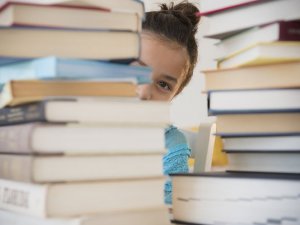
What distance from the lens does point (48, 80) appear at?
2.16 feet

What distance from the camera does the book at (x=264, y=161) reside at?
28.2 inches

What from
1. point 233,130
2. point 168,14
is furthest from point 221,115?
point 168,14

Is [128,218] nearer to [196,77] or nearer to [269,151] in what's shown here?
[269,151]

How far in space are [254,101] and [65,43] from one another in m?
0.26

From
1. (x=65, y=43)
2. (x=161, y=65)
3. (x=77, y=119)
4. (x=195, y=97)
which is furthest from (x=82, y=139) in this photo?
(x=195, y=97)

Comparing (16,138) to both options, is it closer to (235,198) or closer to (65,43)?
(65,43)

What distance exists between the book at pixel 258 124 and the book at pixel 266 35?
91 mm

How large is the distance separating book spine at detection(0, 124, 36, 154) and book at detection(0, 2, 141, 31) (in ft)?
0.43

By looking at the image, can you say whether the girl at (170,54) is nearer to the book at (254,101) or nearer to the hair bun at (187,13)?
the hair bun at (187,13)

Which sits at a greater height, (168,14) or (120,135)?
(168,14)

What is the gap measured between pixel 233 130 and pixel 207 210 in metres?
0.12

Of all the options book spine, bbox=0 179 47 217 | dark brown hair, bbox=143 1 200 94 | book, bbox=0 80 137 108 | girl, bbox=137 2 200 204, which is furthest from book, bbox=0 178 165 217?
dark brown hair, bbox=143 1 200 94

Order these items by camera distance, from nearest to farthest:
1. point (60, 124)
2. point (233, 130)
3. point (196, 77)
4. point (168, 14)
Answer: point (60, 124)
point (233, 130)
point (168, 14)
point (196, 77)

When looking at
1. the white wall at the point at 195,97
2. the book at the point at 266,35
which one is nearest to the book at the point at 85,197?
the book at the point at 266,35
